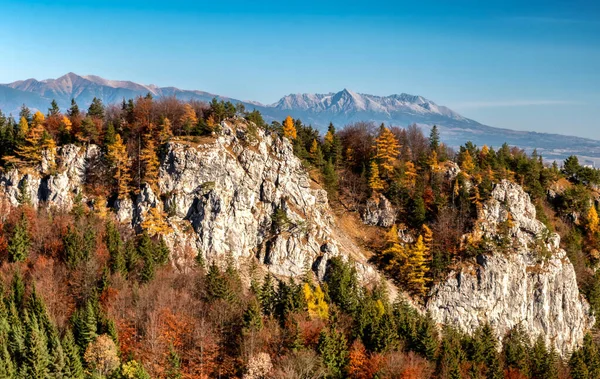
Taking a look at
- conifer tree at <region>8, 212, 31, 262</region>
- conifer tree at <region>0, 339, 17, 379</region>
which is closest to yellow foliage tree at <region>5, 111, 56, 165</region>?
conifer tree at <region>8, 212, 31, 262</region>

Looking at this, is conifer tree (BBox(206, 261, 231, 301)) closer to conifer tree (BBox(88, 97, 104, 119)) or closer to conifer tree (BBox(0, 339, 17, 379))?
conifer tree (BBox(0, 339, 17, 379))

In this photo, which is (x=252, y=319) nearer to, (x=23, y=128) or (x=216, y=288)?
(x=216, y=288)

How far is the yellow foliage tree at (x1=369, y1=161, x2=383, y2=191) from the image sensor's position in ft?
305

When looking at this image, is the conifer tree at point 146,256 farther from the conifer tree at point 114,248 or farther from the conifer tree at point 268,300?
the conifer tree at point 268,300

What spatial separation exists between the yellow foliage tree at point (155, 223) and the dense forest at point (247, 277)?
1.46ft

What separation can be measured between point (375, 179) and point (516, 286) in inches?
1307

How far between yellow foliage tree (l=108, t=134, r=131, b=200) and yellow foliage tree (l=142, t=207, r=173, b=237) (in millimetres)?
5889

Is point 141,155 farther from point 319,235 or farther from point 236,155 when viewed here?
point 319,235

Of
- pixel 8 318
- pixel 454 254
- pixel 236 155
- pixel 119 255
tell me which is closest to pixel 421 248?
pixel 454 254

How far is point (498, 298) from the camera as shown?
83.0 m

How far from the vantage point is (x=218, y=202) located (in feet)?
255

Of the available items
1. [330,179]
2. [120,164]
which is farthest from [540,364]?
[120,164]

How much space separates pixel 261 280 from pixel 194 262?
11209 millimetres

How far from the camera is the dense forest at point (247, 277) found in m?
48.3
